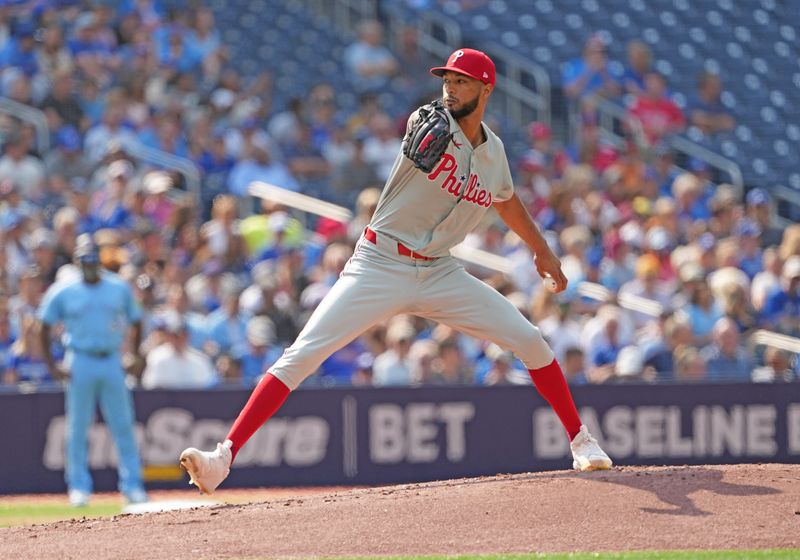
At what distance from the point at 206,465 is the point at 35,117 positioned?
9.55 meters

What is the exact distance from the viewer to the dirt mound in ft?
21.0

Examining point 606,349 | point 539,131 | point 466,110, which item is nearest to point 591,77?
point 539,131

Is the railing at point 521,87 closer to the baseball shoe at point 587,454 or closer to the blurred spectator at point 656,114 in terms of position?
the blurred spectator at point 656,114

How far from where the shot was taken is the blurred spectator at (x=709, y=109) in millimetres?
17781

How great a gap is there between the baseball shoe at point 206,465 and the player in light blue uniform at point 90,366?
4664mm

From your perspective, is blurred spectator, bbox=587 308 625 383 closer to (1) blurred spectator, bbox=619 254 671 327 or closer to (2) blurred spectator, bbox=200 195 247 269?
(1) blurred spectator, bbox=619 254 671 327

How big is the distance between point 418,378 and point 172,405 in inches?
83.7

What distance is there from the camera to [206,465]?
21.8ft

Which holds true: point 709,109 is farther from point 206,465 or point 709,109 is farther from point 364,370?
point 206,465

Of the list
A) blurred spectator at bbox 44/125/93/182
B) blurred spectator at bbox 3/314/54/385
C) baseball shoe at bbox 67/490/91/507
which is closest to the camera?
baseball shoe at bbox 67/490/91/507

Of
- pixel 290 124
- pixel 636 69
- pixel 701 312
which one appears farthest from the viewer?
pixel 636 69

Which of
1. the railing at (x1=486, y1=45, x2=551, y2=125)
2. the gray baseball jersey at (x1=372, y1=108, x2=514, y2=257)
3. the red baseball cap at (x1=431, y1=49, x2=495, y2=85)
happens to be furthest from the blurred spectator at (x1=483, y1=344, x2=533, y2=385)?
the red baseball cap at (x1=431, y1=49, x2=495, y2=85)

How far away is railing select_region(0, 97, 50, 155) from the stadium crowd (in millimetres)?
122

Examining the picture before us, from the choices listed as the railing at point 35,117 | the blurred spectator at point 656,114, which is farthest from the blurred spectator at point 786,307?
the railing at point 35,117
